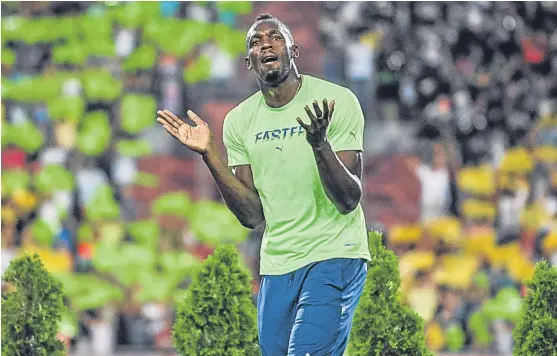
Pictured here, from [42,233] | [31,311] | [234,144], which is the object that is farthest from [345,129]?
[42,233]

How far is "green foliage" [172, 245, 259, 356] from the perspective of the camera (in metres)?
6.82

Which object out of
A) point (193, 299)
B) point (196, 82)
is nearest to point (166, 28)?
point (196, 82)

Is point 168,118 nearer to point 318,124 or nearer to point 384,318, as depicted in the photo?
point 318,124

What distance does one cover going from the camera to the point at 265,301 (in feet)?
18.4

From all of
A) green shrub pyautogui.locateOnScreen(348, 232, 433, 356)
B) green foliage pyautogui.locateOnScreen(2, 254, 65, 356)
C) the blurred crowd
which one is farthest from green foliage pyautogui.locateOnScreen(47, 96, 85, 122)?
green shrub pyautogui.locateOnScreen(348, 232, 433, 356)

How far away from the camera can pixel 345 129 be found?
5508mm

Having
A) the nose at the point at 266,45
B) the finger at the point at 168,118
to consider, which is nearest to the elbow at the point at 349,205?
the nose at the point at 266,45

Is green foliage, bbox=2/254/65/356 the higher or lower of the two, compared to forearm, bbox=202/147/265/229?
lower

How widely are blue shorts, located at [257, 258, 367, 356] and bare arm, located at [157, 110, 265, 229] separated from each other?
0.98 feet

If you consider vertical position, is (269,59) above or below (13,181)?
below

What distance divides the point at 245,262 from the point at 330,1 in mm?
3161

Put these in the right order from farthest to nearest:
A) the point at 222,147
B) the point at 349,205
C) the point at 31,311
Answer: the point at 222,147 → the point at 31,311 → the point at 349,205

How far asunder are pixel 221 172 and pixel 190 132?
8.6 inches

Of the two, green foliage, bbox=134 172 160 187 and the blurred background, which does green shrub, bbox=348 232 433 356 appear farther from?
green foliage, bbox=134 172 160 187
